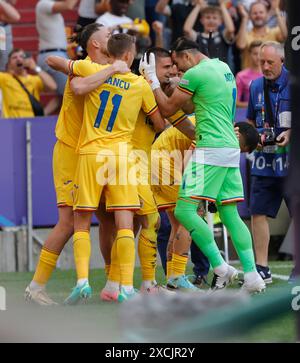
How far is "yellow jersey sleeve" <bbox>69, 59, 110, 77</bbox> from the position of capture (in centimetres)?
778

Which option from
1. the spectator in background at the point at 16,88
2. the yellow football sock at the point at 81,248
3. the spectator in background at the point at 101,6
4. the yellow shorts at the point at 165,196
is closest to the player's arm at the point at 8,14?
the spectator in background at the point at 16,88

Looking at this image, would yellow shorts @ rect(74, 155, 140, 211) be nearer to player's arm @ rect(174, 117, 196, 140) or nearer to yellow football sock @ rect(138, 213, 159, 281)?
yellow football sock @ rect(138, 213, 159, 281)

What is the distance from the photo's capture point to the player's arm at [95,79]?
25.1 ft

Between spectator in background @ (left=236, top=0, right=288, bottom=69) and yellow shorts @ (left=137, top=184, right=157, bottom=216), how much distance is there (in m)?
5.63

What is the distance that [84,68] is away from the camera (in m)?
7.79

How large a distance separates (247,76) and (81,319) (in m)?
6.80

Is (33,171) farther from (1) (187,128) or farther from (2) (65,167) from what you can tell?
(2) (65,167)

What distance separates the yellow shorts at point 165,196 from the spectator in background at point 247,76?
13.5 ft

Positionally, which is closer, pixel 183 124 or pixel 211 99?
pixel 211 99

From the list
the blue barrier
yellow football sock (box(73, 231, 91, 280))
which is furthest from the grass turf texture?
the blue barrier

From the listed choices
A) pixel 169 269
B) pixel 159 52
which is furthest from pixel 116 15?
pixel 169 269
